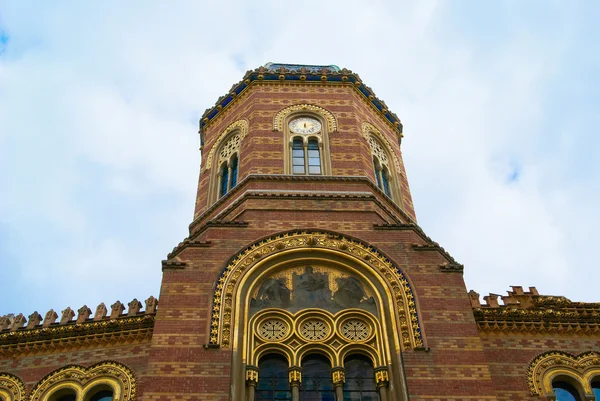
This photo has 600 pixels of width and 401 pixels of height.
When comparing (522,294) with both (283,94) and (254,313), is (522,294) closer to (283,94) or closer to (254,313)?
(254,313)

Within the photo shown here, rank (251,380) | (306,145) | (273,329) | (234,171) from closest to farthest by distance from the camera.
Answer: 1. (251,380)
2. (273,329)
3. (306,145)
4. (234,171)

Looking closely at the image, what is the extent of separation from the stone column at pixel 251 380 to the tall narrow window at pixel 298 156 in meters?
7.52

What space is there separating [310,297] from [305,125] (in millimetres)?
7772

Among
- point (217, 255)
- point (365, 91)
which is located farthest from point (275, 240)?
point (365, 91)

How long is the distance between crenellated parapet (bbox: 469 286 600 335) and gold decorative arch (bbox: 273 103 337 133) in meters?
7.55

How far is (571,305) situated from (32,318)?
13.0 m

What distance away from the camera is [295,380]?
13.5m

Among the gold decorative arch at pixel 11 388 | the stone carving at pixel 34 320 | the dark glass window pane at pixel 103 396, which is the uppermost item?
the stone carving at pixel 34 320

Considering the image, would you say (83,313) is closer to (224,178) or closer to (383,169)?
(224,178)

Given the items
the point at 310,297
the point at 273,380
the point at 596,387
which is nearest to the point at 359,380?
the point at 273,380

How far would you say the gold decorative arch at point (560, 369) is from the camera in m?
14.4

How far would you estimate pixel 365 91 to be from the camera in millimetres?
23391

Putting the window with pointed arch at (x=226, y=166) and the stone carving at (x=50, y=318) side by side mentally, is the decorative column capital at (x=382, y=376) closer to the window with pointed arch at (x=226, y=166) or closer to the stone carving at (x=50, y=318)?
the stone carving at (x=50, y=318)

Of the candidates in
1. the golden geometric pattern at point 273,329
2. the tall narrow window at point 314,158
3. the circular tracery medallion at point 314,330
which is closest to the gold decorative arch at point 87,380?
the golden geometric pattern at point 273,329
